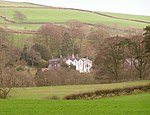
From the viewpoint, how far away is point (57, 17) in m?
151

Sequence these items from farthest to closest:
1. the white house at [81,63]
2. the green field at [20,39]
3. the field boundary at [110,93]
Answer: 1. the green field at [20,39]
2. the white house at [81,63]
3. the field boundary at [110,93]

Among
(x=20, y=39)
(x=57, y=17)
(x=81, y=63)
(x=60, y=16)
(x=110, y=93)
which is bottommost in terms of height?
(x=81, y=63)

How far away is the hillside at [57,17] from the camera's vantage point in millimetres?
140625

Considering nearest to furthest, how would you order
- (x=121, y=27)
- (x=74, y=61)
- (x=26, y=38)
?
1. (x=74, y=61)
2. (x=26, y=38)
3. (x=121, y=27)

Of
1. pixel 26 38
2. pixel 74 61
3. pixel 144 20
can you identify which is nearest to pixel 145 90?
pixel 74 61

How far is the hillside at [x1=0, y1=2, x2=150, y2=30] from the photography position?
461 feet

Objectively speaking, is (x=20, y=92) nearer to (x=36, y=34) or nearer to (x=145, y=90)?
(x=145, y=90)

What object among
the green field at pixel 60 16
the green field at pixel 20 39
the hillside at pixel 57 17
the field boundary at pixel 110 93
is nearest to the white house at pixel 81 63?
the green field at pixel 20 39

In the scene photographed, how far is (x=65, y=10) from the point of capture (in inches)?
6663

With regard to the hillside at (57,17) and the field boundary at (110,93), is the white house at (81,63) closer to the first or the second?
the hillside at (57,17)

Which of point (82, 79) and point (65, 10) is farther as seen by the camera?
point (65, 10)

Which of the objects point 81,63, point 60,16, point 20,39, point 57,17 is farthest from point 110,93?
point 60,16

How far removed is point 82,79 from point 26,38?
169 ft

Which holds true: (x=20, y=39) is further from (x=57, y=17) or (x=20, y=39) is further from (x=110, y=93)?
(x=110, y=93)
